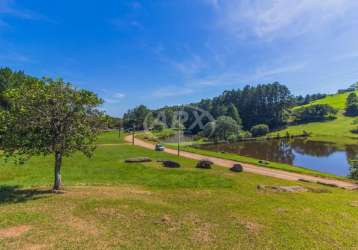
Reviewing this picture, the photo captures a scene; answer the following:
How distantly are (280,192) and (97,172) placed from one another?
17330mm

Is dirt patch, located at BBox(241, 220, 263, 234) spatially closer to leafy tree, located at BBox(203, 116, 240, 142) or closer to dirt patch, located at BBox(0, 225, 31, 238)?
dirt patch, located at BBox(0, 225, 31, 238)

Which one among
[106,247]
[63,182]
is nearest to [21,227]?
[106,247]

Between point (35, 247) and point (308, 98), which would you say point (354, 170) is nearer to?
point (35, 247)

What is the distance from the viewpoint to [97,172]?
77.8 feet

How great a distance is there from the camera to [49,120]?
14.2 metres

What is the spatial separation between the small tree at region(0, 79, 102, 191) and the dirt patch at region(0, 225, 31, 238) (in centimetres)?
587

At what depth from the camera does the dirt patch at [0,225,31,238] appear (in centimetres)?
896

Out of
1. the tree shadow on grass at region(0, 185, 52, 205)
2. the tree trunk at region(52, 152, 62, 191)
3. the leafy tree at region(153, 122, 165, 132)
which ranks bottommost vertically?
the tree shadow on grass at region(0, 185, 52, 205)

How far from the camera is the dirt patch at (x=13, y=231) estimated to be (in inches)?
353

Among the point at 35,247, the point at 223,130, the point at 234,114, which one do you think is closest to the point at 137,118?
the point at 234,114

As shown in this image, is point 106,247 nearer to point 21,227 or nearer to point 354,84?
point 21,227

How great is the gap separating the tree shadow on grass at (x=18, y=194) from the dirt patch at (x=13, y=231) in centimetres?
416

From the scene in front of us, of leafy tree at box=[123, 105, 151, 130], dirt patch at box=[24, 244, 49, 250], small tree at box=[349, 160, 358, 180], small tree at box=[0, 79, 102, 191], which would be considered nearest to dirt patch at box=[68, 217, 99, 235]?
dirt patch at box=[24, 244, 49, 250]

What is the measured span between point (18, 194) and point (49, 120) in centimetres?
522
